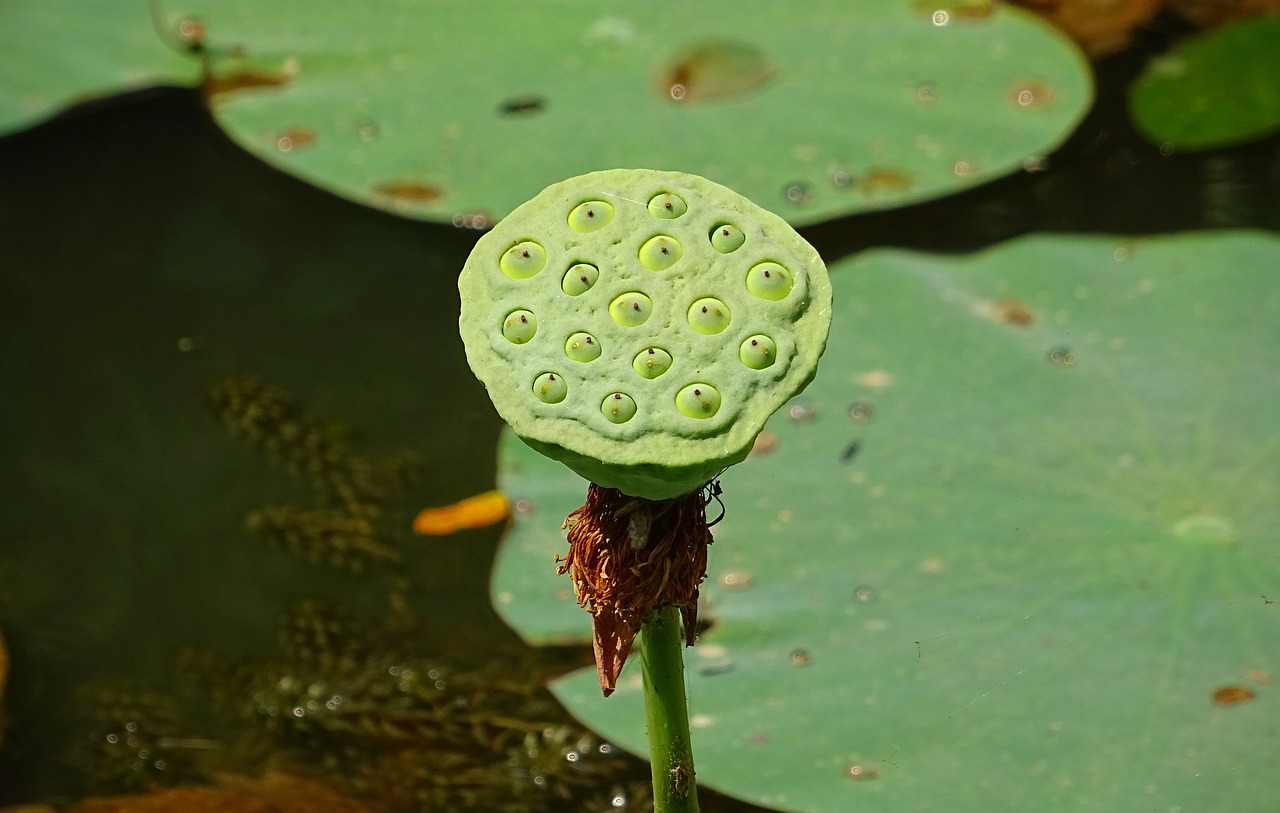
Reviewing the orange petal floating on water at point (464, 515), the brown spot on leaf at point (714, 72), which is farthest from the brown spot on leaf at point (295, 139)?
the orange petal floating on water at point (464, 515)

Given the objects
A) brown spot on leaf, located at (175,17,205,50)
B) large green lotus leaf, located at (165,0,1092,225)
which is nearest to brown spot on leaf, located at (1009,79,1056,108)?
large green lotus leaf, located at (165,0,1092,225)

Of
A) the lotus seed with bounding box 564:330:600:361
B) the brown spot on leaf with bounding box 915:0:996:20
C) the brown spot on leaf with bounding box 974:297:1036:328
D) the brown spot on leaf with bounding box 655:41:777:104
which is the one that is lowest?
the lotus seed with bounding box 564:330:600:361

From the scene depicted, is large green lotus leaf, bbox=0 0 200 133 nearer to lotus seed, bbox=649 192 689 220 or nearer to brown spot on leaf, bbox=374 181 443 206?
brown spot on leaf, bbox=374 181 443 206

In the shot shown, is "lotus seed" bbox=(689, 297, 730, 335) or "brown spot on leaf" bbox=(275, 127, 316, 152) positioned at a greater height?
"brown spot on leaf" bbox=(275, 127, 316, 152)

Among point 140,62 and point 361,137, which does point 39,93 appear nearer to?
point 140,62

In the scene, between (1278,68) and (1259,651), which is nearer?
(1259,651)

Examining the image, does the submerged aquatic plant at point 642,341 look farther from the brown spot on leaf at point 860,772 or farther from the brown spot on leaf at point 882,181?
the brown spot on leaf at point 882,181

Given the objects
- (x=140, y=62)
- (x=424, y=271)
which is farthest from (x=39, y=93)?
(x=424, y=271)
